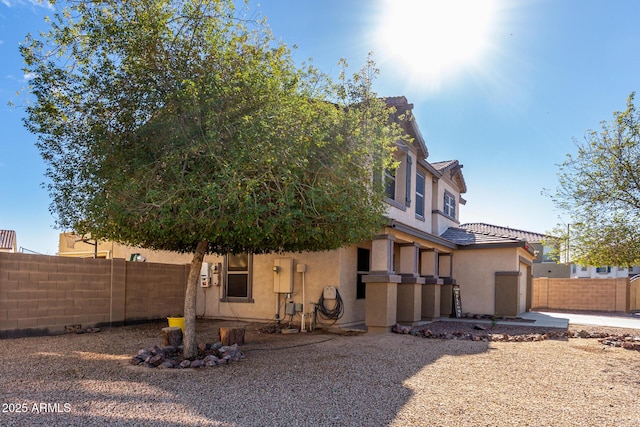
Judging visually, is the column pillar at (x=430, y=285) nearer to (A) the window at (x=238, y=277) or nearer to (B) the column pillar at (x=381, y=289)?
(B) the column pillar at (x=381, y=289)

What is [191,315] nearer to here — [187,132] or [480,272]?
[187,132]

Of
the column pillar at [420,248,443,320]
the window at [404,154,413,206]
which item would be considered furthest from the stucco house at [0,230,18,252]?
the column pillar at [420,248,443,320]

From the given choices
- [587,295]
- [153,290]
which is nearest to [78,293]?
[153,290]

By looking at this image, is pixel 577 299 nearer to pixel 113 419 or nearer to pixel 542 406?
pixel 542 406

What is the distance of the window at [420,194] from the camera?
16.0 m

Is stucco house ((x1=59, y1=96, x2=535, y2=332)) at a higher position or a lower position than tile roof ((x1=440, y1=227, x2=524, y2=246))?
lower

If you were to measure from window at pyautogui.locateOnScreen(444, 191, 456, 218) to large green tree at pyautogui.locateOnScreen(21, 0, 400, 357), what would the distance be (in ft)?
39.7

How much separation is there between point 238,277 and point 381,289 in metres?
4.77

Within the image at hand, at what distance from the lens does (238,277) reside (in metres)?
14.2

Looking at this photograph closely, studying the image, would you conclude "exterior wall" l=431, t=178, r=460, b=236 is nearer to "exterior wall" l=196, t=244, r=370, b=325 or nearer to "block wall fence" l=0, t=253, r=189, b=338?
"exterior wall" l=196, t=244, r=370, b=325

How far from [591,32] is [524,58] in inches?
57.3

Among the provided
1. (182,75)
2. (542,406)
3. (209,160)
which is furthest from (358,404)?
(182,75)

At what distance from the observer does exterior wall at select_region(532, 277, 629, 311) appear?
22.2 meters

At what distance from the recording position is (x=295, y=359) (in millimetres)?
8023
